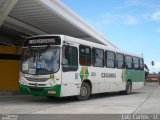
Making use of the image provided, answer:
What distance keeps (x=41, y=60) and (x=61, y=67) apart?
0.95 meters

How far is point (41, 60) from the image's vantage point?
16.0m

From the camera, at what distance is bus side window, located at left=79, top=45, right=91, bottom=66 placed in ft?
56.7

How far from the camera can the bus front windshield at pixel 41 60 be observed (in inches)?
619

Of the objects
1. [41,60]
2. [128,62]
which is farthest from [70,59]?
[128,62]

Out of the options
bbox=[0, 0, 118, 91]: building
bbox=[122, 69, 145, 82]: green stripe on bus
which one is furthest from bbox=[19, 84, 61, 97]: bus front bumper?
bbox=[122, 69, 145, 82]: green stripe on bus

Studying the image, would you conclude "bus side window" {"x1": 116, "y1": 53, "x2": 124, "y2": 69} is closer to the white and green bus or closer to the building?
the white and green bus

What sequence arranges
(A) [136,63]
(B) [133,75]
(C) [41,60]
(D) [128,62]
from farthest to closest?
1. (A) [136,63]
2. (B) [133,75]
3. (D) [128,62]
4. (C) [41,60]

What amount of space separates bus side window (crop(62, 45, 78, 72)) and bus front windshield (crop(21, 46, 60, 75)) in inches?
13.1

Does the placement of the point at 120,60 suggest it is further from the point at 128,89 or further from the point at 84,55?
the point at 84,55

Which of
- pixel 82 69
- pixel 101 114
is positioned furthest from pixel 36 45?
pixel 101 114

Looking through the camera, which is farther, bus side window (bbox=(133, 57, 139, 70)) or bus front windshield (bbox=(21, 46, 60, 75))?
bus side window (bbox=(133, 57, 139, 70))

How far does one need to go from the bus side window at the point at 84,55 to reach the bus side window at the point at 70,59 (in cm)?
49

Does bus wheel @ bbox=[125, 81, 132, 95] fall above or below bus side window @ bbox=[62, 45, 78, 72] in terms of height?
below

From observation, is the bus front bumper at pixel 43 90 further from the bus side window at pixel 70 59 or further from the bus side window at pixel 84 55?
the bus side window at pixel 84 55
